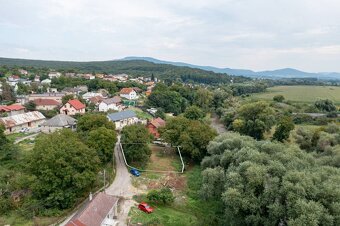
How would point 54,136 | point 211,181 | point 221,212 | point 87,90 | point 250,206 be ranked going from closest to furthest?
point 250,206, point 211,181, point 221,212, point 54,136, point 87,90

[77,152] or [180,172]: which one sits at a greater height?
[77,152]

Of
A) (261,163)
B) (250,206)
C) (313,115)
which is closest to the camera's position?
(250,206)

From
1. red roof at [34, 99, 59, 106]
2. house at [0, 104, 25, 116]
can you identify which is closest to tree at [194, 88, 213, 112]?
red roof at [34, 99, 59, 106]

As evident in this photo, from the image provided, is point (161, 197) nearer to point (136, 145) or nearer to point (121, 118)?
point (136, 145)

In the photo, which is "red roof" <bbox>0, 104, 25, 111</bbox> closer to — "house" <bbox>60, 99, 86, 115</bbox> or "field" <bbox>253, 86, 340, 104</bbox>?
"house" <bbox>60, 99, 86, 115</bbox>

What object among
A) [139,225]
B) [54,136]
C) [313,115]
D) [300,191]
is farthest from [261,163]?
[313,115]

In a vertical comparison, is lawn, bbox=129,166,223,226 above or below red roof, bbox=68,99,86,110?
below

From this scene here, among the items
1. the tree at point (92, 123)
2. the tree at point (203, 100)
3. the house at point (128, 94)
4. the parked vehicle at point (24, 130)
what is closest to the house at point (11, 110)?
the parked vehicle at point (24, 130)

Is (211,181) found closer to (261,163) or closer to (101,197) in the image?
(261,163)
